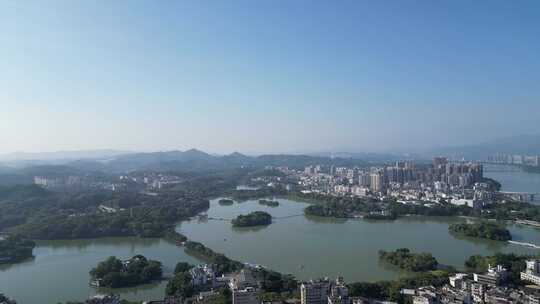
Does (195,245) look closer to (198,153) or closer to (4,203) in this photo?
(4,203)

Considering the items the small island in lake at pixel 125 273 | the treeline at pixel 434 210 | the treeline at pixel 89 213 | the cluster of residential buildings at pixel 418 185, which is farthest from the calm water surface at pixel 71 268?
the cluster of residential buildings at pixel 418 185

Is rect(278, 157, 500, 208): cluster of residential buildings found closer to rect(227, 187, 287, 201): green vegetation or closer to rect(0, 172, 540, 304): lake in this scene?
rect(227, 187, 287, 201): green vegetation

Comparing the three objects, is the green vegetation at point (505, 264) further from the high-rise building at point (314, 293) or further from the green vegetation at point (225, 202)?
the green vegetation at point (225, 202)

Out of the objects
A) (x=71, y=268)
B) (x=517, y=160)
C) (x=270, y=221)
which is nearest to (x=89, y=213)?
(x=270, y=221)

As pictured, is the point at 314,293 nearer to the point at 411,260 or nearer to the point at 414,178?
the point at 411,260

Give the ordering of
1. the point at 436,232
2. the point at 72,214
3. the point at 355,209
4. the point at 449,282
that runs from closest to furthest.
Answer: the point at 449,282 → the point at 436,232 → the point at 72,214 → the point at 355,209

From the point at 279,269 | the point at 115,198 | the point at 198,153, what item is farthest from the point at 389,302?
the point at 198,153
